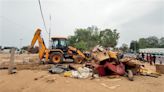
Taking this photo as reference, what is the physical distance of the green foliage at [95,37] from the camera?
266 feet

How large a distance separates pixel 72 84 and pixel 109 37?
2871 inches

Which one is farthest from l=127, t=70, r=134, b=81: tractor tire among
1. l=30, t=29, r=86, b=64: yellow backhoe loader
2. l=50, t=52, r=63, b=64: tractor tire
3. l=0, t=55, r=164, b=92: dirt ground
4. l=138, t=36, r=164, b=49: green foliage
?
l=138, t=36, r=164, b=49: green foliage

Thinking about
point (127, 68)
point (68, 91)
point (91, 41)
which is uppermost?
point (91, 41)

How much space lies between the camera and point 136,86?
969 centimetres

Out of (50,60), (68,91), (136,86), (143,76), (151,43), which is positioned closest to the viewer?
(68,91)

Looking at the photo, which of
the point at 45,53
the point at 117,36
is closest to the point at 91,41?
the point at 117,36

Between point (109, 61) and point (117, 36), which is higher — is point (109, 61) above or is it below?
below

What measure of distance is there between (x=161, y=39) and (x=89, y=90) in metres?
118

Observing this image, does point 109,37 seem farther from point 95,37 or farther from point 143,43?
point 143,43

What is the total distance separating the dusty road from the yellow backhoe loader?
673 cm

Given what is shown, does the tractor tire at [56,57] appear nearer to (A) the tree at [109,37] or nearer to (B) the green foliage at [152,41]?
(A) the tree at [109,37]

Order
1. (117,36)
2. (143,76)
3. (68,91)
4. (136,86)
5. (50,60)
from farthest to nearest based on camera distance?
(117,36), (50,60), (143,76), (136,86), (68,91)

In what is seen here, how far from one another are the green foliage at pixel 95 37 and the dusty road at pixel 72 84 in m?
67.5

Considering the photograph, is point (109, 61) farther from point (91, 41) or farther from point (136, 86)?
point (91, 41)
